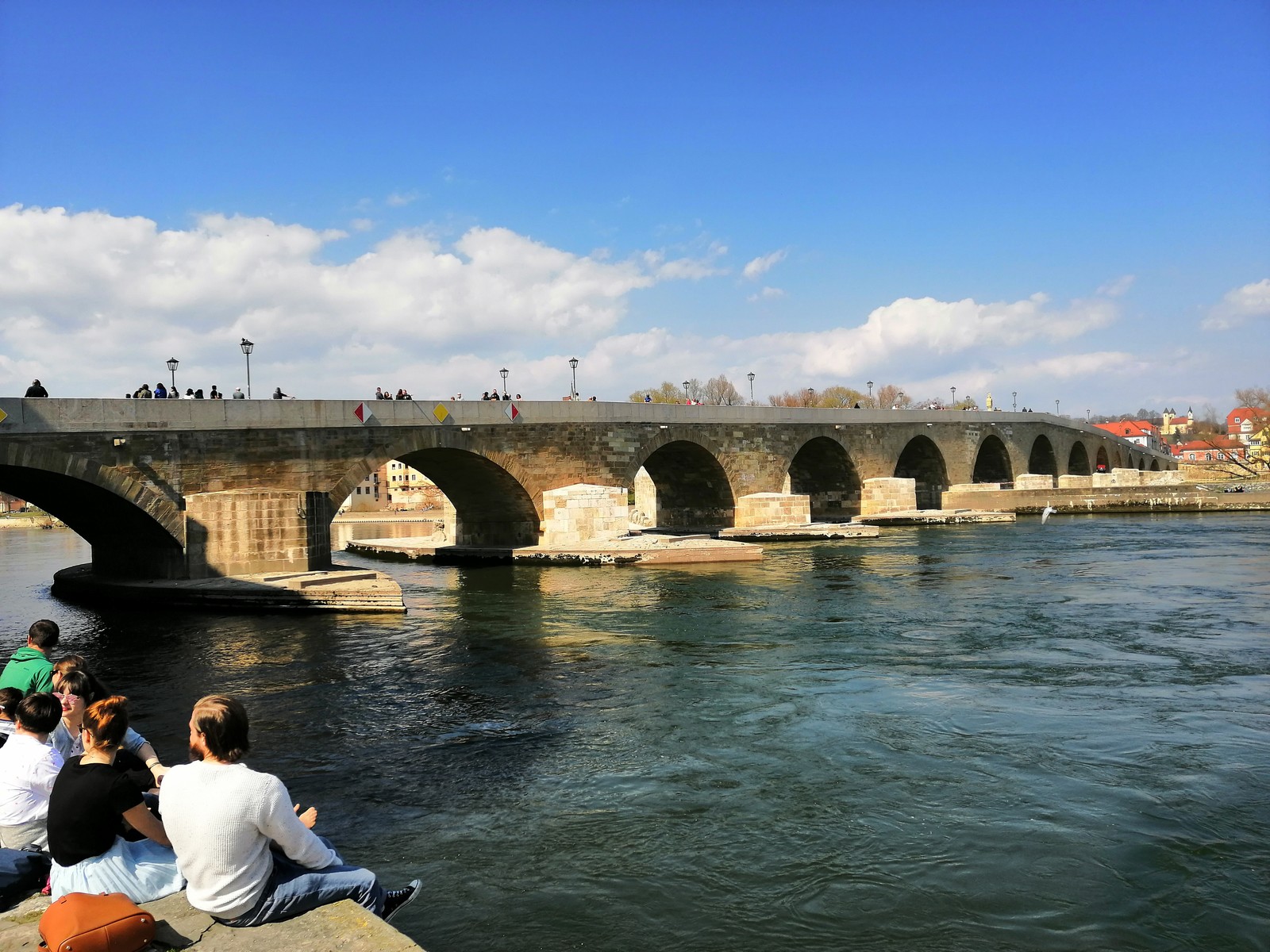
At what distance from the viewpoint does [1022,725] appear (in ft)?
27.7

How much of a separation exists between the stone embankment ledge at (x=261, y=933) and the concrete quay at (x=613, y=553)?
19.4 meters

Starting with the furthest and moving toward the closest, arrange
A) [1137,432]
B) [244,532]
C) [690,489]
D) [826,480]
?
[1137,432], [826,480], [690,489], [244,532]

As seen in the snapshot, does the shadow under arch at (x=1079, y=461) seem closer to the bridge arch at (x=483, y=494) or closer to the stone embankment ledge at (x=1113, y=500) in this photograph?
the stone embankment ledge at (x=1113, y=500)

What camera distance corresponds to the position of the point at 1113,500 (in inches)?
1576

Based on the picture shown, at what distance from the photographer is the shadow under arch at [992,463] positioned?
4791cm

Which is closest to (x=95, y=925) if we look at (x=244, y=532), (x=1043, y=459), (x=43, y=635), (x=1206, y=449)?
(x=43, y=635)

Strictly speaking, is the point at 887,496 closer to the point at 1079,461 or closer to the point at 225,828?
the point at 1079,461

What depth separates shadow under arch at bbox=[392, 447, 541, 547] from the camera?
80.8 feet

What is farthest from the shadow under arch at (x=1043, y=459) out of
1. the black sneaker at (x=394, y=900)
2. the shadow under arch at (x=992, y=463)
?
the black sneaker at (x=394, y=900)

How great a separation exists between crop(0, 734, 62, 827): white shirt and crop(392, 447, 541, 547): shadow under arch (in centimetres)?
1920

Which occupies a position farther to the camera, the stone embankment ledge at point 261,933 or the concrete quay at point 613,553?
the concrete quay at point 613,553

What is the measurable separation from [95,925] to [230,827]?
48 centimetres

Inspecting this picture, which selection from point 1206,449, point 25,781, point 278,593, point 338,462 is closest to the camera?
point 25,781

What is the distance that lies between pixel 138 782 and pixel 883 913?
379 cm
